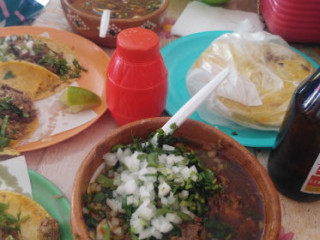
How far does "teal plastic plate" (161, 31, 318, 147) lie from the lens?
1066 millimetres

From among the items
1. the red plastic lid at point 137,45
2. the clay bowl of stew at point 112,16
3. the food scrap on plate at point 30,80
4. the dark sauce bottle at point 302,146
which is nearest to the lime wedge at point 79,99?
the food scrap on plate at point 30,80

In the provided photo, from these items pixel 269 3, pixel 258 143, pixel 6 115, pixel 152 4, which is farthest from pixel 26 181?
pixel 269 3

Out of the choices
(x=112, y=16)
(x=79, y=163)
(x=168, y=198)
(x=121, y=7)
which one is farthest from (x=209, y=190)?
(x=121, y=7)

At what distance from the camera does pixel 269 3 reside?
153 cm

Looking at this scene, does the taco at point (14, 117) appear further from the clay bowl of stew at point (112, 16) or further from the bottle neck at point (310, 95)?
the bottle neck at point (310, 95)

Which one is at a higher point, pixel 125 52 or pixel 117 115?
pixel 125 52

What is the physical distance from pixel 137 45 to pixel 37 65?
1.67 ft

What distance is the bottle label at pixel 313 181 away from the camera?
79 cm

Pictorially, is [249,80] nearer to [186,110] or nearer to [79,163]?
[186,110]

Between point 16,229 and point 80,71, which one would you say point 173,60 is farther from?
point 16,229

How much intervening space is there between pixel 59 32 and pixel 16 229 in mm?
904

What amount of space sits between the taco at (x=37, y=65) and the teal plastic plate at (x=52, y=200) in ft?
1.29

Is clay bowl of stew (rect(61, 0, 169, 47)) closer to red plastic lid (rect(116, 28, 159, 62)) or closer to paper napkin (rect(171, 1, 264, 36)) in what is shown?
paper napkin (rect(171, 1, 264, 36))

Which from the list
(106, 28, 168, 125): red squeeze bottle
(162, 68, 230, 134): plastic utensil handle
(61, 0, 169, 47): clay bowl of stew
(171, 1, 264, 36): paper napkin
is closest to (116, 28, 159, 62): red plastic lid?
(106, 28, 168, 125): red squeeze bottle
